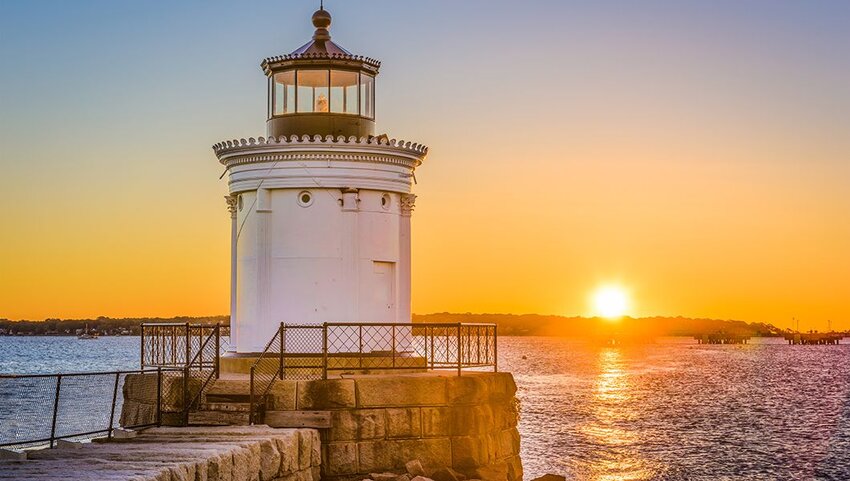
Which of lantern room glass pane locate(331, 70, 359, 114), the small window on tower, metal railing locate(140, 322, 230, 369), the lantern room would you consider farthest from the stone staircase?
lantern room glass pane locate(331, 70, 359, 114)

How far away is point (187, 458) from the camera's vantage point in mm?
12938

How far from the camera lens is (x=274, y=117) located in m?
20.8

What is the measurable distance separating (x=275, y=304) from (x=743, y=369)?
9849cm

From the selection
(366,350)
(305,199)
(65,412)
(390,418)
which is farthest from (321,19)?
(65,412)

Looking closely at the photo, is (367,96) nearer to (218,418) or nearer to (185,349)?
(185,349)

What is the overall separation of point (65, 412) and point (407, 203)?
818 inches

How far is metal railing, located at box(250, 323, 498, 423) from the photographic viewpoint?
60.1 feet

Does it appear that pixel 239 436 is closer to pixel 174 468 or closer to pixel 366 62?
pixel 174 468

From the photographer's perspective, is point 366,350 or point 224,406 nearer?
point 224,406

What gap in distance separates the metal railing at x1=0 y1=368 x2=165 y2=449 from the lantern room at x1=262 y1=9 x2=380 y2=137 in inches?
201

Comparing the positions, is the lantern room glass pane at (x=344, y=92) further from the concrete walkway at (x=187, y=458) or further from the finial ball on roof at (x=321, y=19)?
the concrete walkway at (x=187, y=458)

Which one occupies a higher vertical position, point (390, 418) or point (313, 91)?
point (313, 91)

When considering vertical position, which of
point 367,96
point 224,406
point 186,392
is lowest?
point 224,406

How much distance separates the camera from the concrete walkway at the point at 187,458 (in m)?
12.2
